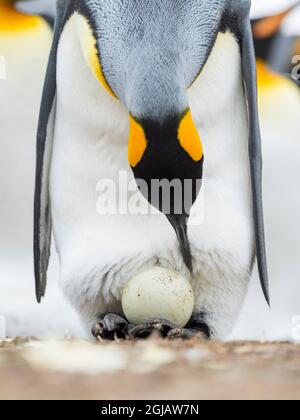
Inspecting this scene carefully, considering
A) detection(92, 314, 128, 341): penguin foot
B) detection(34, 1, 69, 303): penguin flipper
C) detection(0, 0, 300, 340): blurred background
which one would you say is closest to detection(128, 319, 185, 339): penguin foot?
detection(92, 314, 128, 341): penguin foot

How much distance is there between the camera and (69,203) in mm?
1843

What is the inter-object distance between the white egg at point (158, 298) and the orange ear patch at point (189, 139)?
29 centimetres

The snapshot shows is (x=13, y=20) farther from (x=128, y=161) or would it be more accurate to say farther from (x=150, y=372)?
(x=150, y=372)

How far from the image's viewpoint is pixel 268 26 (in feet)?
7.88

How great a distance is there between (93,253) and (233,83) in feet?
1.61

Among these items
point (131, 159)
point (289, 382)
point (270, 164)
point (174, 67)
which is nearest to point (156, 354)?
point (289, 382)

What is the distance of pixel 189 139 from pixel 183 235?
0.90 ft

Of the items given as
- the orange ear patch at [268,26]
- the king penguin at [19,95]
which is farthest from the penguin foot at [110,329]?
the orange ear patch at [268,26]

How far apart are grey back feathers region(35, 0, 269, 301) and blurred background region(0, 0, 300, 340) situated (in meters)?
0.42

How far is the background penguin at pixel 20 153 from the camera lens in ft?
7.41

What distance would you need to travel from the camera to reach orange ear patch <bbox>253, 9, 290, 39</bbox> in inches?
94.0

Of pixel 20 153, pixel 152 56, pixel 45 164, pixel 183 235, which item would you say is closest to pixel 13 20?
pixel 20 153
